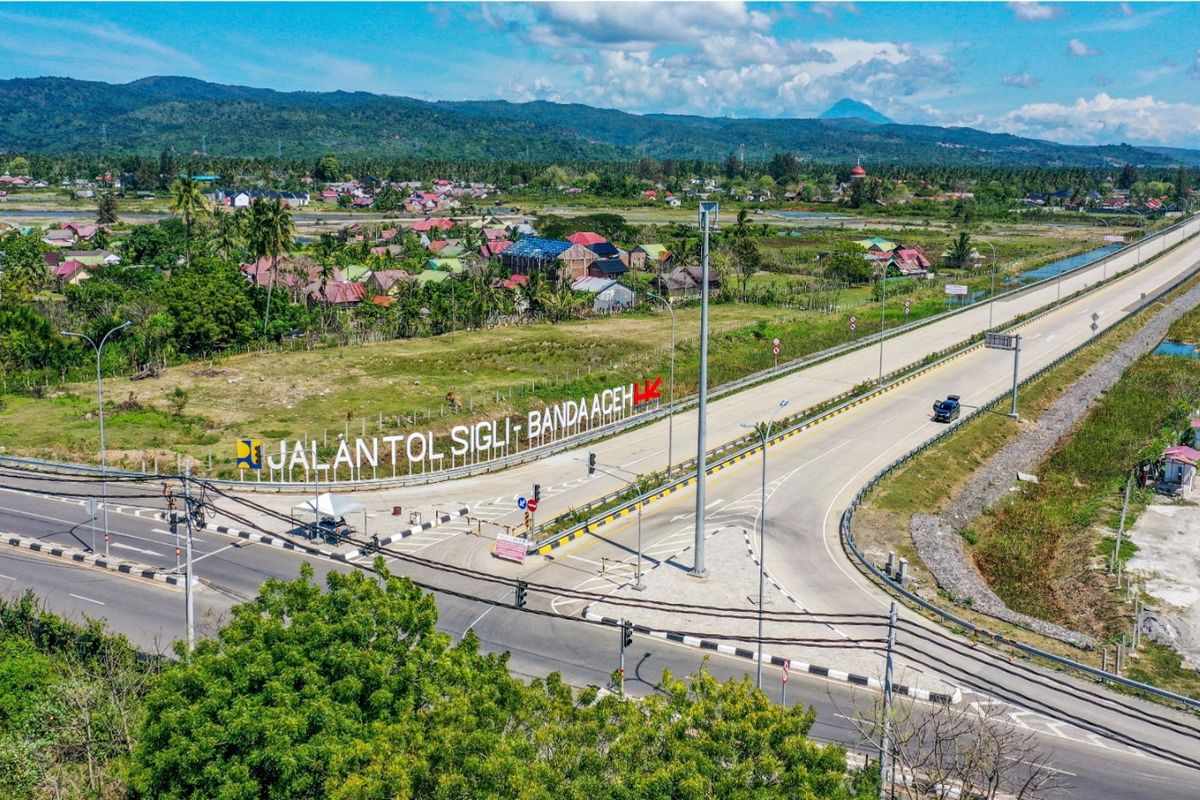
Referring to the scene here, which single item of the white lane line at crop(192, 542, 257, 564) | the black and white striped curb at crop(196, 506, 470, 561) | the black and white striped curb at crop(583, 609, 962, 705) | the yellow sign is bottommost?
the black and white striped curb at crop(583, 609, 962, 705)

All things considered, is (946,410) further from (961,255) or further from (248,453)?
(961,255)

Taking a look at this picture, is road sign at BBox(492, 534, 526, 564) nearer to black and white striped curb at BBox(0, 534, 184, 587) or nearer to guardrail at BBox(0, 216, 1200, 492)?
guardrail at BBox(0, 216, 1200, 492)

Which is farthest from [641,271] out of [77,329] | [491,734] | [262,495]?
[491,734]

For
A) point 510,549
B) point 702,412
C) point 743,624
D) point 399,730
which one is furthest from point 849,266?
point 399,730

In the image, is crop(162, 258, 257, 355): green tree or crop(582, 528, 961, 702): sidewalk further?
crop(162, 258, 257, 355): green tree

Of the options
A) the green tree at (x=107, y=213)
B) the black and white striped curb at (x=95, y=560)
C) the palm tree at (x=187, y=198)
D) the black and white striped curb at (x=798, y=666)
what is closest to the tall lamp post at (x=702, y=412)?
the black and white striped curb at (x=798, y=666)

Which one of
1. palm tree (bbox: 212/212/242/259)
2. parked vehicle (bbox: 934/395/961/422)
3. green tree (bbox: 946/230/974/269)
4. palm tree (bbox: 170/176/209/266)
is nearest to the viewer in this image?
parked vehicle (bbox: 934/395/961/422)

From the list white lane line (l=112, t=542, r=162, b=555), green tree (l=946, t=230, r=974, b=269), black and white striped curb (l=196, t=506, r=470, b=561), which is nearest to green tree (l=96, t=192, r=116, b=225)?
green tree (l=946, t=230, r=974, b=269)
